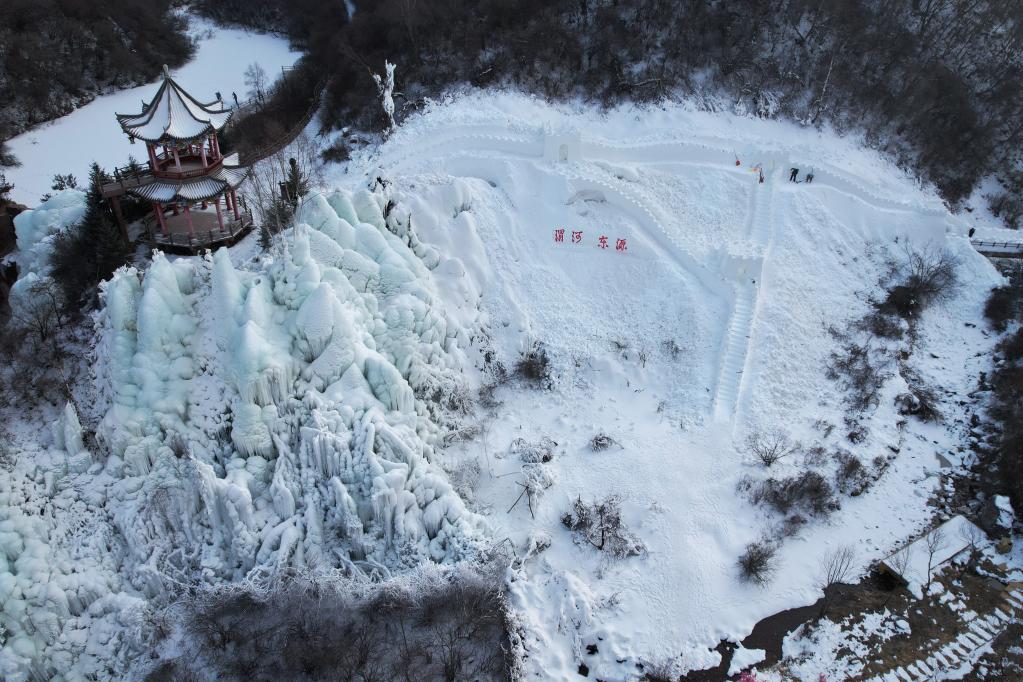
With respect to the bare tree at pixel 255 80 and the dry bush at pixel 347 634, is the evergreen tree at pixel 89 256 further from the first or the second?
the bare tree at pixel 255 80

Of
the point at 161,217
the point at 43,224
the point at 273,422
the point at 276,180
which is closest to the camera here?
the point at 273,422

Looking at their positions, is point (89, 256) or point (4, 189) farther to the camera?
point (4, 189)

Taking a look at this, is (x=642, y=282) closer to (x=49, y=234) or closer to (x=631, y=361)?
(x=631, y=361)

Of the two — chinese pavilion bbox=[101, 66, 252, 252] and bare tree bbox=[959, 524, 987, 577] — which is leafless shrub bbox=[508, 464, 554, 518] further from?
chinese pavilion bbox=[101, 66, 252, 252]

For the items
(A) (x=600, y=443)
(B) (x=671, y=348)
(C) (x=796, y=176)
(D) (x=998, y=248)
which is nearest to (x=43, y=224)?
(A) (x=600, y=443)

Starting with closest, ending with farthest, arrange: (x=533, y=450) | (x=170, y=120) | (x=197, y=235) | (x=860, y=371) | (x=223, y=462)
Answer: (x=223, y=462)
(x=170, y=120)
(x=533, y=450)
(x=197, y=235)
(x=860, y=371)

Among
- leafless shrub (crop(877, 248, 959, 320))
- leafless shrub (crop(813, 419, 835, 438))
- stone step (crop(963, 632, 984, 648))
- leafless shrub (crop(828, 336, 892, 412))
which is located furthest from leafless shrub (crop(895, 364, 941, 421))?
stone step (crop(963, 632, 984, 648))

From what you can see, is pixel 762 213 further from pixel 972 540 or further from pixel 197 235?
pixel 197 235
